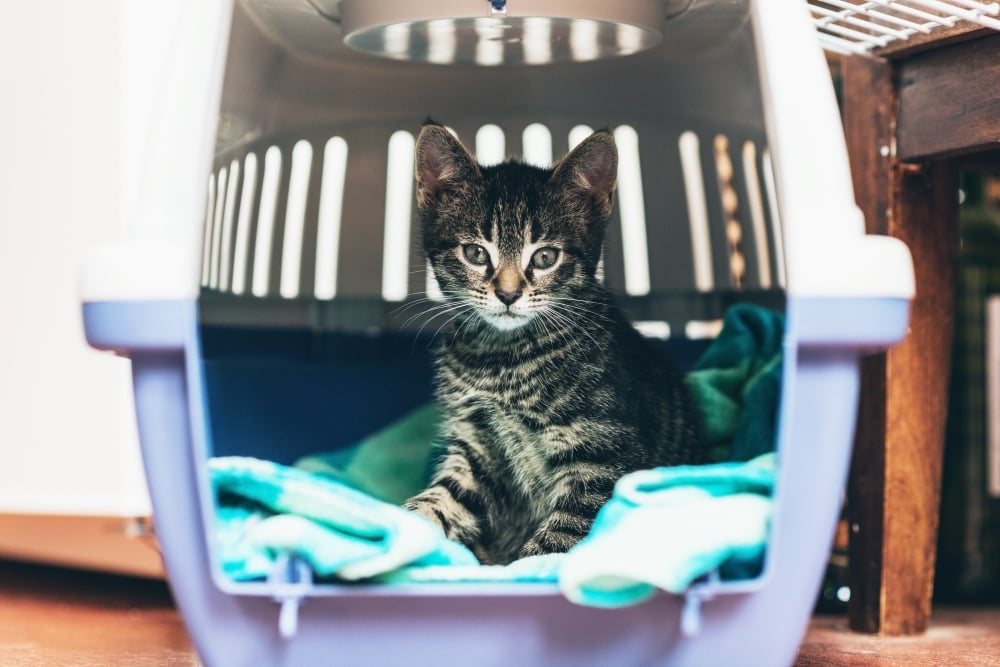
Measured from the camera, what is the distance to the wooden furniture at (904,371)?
136cm

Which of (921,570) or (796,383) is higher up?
(796,383)

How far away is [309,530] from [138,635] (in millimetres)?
666

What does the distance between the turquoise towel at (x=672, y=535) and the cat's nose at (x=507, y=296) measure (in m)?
0.36

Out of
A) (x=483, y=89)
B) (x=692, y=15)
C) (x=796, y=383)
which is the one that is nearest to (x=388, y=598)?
(x=796, y=383)

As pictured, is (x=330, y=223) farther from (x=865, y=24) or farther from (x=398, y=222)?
(x=865, y=24)

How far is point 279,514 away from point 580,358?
0.46 meters

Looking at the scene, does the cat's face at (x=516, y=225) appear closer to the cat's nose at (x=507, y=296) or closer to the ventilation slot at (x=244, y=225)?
the cat's nose at (x=507, y=296)

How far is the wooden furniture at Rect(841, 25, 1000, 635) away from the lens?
1.36 metres

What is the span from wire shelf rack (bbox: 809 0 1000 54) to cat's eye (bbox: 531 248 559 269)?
0.44 m

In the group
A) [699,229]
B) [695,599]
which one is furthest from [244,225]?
[695,599]

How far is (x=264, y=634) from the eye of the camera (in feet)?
3.12

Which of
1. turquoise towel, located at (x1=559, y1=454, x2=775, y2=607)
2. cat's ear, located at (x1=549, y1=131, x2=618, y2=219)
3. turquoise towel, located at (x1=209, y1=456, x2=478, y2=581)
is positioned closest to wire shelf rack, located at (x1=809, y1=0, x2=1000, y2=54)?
cat's ear, located at (x1=549, y1=131, x2=618, y2=219)

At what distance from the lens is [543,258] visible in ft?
4.63

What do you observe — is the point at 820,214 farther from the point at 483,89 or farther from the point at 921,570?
the point at 483,89
